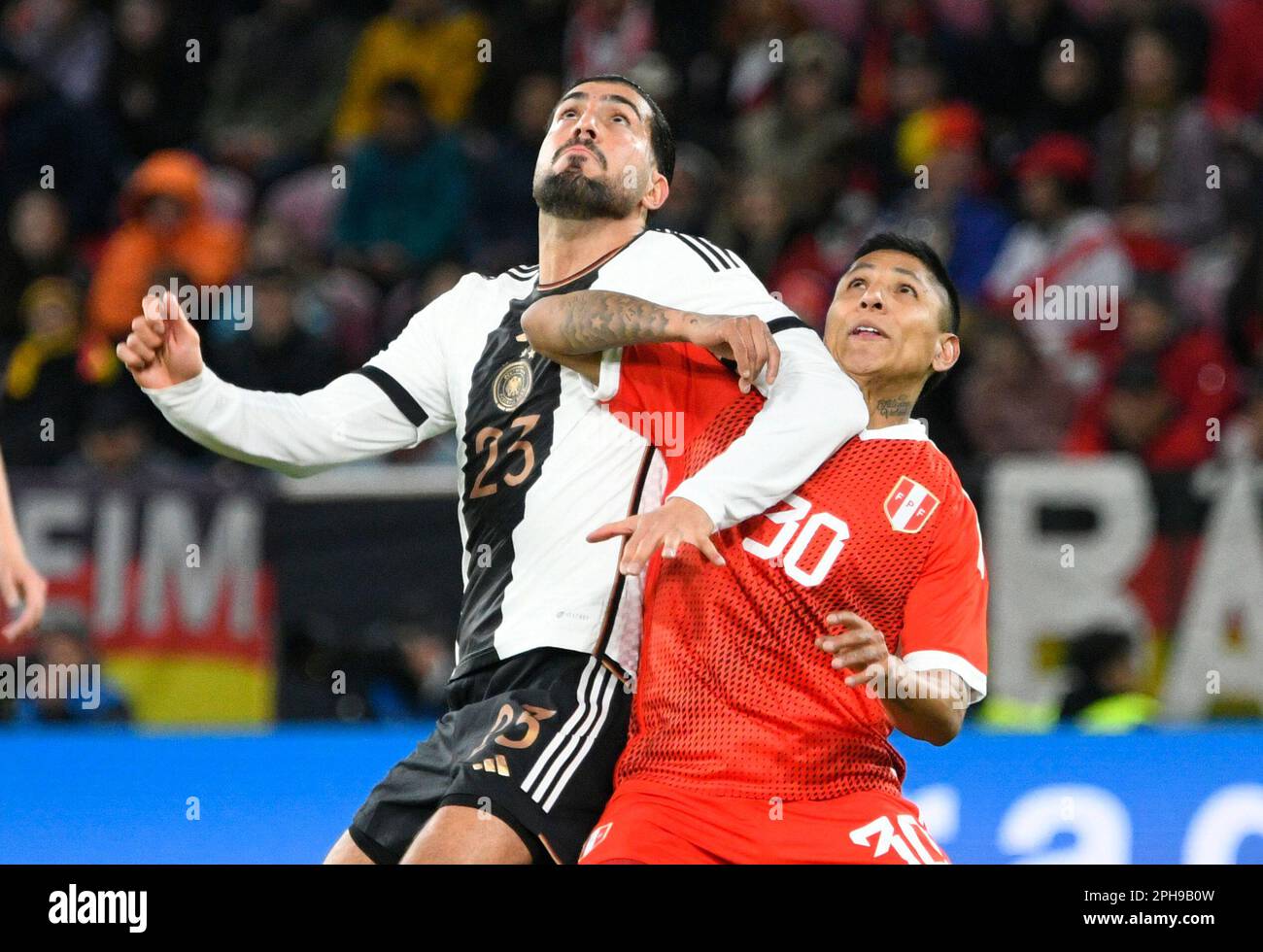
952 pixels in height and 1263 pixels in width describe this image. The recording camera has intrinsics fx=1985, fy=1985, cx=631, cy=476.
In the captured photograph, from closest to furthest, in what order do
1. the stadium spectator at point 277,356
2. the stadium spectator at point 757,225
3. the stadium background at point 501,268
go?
1. the stadium background at point 501,268
2. the stadium spectator at point 277,356
3. the stadium spectator at point 757,225

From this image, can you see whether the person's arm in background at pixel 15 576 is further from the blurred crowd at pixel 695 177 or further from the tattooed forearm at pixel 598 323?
the blurred crowd at pixel 695 177

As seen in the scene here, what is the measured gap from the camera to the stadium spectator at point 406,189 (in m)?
9.97

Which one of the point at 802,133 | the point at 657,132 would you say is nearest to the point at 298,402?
the point at 657,132

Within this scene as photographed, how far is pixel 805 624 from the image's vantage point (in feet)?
13.2

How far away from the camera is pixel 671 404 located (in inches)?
168

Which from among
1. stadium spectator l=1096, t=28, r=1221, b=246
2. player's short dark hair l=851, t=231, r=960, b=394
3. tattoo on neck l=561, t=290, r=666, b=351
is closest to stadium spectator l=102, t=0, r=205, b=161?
stadium spectator l=1096, t=28, r=1221, b=246

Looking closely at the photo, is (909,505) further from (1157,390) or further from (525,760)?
(1157,390)

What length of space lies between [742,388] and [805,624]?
0.49 meters

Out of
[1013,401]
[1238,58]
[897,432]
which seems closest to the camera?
[897,432]

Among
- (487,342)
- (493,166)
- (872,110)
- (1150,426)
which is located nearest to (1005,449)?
(1150,426)

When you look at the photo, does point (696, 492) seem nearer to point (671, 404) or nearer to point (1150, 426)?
point (671, 404)

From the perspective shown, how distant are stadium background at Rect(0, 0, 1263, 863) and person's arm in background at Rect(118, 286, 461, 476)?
224 centimetres

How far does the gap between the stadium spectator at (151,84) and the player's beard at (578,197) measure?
7013 mm

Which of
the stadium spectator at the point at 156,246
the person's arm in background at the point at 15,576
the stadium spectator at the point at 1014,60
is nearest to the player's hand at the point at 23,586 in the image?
the person's arm in background at the point at 15,576
